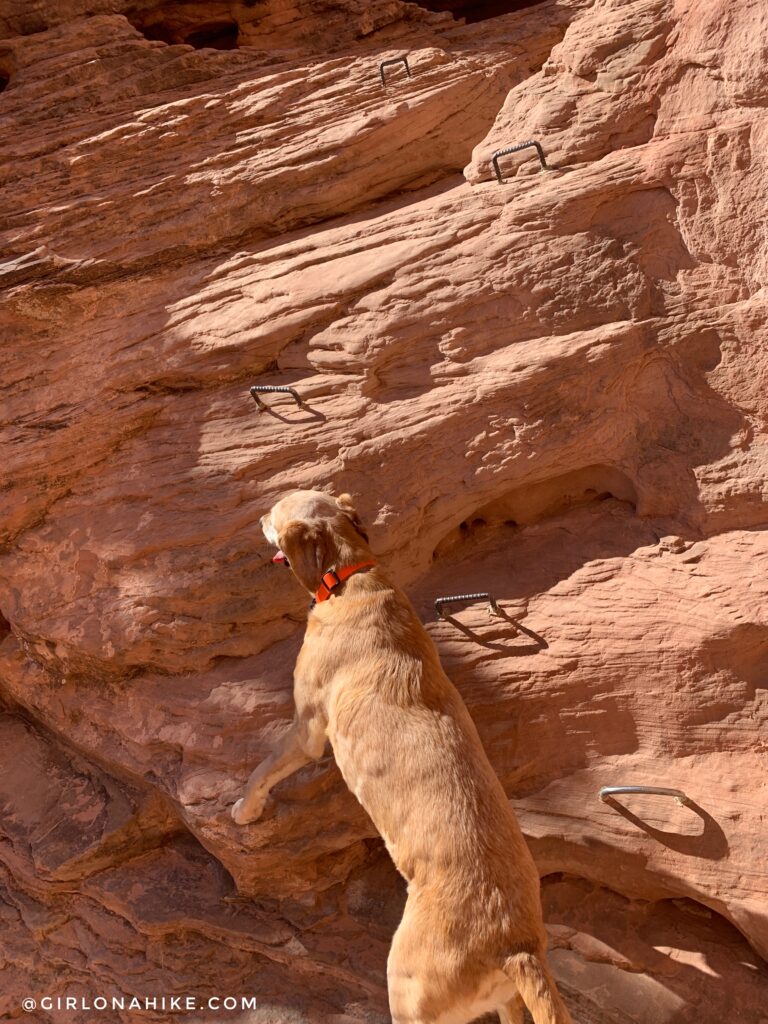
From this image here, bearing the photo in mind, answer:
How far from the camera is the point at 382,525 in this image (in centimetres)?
519

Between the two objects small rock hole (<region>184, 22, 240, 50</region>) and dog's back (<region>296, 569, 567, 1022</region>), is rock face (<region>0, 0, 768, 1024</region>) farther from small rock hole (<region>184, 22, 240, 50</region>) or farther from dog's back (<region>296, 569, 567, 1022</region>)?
small rock hole (<region>184, 22, 240, 50</region>)

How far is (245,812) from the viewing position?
470cm

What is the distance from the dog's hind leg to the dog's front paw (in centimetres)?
161

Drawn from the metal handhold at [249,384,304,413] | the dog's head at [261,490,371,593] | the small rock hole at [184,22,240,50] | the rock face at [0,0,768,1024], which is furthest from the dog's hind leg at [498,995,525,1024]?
the small rock hole at [184,22,240,50]

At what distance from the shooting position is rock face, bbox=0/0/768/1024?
15.1 ft

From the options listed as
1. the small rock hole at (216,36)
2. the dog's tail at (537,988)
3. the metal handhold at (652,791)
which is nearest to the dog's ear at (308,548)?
the metal handhold at (652,791)

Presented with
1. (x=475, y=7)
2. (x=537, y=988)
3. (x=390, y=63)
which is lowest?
(x=537, y=988)

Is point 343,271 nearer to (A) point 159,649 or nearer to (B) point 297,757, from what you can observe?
(A) point 159,649

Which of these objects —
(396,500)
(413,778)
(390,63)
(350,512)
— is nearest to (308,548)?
(350,512)

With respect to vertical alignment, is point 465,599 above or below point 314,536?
below

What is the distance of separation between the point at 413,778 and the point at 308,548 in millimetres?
1281

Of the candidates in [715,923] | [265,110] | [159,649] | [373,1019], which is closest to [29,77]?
[265,110]

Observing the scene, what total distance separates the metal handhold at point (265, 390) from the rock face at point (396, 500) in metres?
0.07

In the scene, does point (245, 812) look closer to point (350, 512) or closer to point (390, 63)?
point (350, 512)
